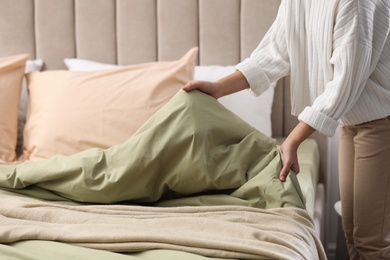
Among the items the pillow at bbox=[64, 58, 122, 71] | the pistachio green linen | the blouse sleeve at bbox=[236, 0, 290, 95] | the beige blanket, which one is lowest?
the beige blanket

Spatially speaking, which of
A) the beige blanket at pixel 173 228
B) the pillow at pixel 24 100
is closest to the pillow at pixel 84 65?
the pillow at pixel 24 100

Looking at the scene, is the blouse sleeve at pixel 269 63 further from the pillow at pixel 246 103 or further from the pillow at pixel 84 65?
the pillow at pixel 84 65

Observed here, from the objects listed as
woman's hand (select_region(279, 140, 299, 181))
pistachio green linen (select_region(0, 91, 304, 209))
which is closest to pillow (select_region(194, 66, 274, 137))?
pistachio green linen (select_region(0, 91, 304, 209))

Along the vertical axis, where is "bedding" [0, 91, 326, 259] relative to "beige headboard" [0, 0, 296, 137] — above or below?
below

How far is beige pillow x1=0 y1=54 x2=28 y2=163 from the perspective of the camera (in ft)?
8.00

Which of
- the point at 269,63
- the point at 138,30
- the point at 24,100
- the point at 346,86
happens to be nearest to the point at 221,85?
the point at 269,63

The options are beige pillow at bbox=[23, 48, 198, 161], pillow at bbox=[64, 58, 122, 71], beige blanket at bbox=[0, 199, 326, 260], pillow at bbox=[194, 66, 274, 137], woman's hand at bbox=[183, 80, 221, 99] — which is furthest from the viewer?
pillow at bbox=[64, 58, 122, 71]

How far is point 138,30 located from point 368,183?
1277mm

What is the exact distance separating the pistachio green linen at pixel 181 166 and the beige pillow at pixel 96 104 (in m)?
0.46

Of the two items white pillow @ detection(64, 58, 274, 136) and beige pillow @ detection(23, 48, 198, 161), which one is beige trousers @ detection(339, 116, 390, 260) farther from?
beige pillow @ detection(23, 48, 198, 161)

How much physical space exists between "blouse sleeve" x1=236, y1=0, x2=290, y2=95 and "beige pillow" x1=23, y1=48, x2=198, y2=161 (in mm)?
500

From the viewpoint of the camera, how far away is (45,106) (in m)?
2.47

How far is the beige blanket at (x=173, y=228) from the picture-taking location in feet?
4.73

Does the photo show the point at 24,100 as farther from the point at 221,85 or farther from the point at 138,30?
the point at 221,85
